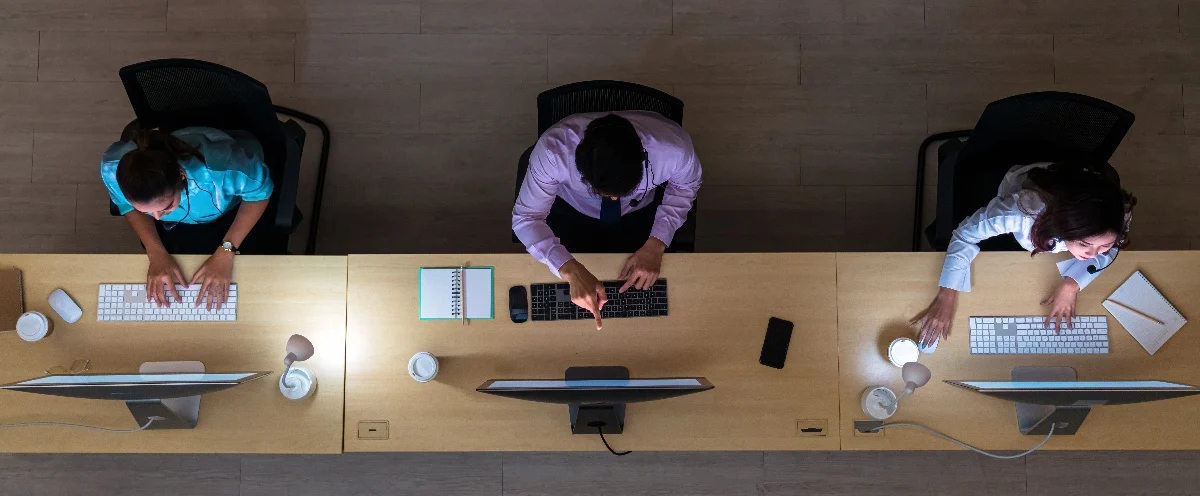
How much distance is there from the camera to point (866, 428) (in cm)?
195

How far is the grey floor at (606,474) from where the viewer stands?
2600mm

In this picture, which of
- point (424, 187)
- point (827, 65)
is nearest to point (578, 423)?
point (424, 187)

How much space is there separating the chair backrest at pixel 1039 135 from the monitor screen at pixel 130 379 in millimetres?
2153

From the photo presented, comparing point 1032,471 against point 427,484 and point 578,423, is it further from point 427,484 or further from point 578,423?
point 427,484

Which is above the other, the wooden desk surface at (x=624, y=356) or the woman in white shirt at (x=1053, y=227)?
the woman in white shirt at (x=1053, y=227)

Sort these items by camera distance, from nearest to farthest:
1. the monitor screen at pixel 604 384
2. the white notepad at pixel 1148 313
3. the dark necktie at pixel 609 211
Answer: the monitor screen at pixel 604 384, the white notepad at pixel 1148 313, the dark necktie at pixel 609 211

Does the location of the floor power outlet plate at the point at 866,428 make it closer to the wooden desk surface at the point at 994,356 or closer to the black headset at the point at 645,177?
the wooden desk surface at the point at 994,356

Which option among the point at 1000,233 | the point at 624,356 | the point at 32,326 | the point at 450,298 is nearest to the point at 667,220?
the point at 624,356

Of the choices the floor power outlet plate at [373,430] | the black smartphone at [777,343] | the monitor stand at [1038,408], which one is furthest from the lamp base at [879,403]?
the floor power outlet plate at [373,430]

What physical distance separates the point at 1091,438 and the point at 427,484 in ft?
7.16

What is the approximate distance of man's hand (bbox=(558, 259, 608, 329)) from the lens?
6.27 feet

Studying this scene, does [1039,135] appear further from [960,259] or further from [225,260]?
[225,260]

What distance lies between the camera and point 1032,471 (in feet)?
8.52

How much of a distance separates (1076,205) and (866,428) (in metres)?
0.78
